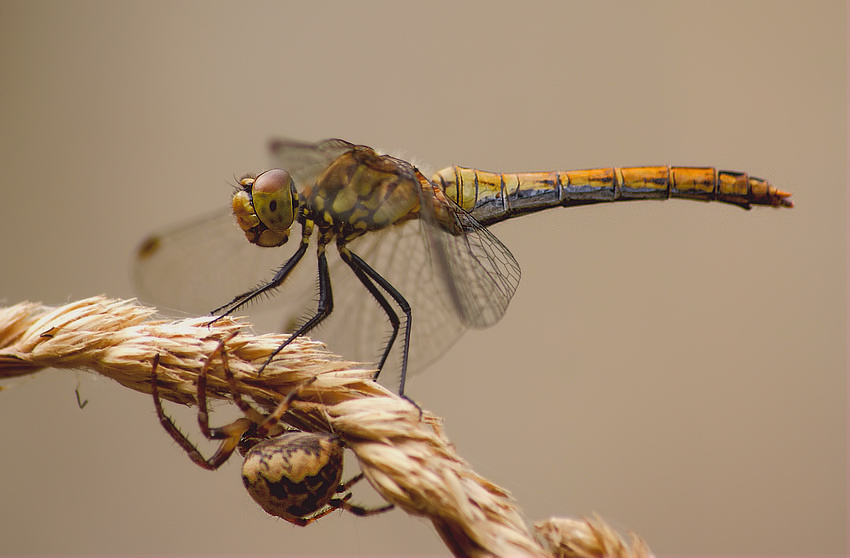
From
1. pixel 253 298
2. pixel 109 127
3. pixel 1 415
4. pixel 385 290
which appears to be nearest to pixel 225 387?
pixel 253 298

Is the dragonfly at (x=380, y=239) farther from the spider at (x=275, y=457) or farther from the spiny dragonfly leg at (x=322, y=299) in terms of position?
the spider at (x=275, y=457)

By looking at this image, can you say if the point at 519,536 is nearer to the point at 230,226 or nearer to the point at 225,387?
the point at 225,387

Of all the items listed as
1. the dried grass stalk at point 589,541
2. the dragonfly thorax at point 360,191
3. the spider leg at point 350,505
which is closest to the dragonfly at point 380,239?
the dragonfly thorax at point 360,191

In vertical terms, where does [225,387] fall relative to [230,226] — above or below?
below

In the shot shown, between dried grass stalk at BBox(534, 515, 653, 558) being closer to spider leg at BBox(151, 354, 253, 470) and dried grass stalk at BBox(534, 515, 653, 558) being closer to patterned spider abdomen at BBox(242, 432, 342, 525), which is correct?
patterned spider abdomen at BBox(242, 432, 342, 525)

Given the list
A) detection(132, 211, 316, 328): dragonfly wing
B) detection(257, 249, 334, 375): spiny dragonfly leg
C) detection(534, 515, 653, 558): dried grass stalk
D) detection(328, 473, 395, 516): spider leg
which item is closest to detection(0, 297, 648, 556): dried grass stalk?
detection(534, 515, 653, 558): dried grass stalk

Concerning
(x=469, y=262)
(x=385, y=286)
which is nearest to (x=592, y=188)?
(x=469, y=262)

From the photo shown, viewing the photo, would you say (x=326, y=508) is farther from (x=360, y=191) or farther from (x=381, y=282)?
(x=360, y=191)
